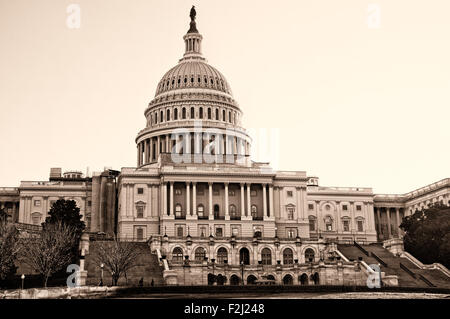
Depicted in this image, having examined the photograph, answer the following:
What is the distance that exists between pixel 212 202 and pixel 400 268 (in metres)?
38.4

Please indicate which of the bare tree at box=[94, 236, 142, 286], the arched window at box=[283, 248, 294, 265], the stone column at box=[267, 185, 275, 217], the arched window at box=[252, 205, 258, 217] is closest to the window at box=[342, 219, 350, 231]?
the stone column at box=[267, 185, 275, 217]

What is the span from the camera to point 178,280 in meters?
86.9

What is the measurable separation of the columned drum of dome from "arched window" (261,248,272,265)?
3635cm

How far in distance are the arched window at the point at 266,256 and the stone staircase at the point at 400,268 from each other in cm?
1021

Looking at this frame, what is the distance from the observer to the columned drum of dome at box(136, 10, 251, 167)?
14225 centimetres

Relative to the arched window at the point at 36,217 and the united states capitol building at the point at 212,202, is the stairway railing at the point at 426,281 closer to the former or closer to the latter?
the united states capitol building at the point at 212,202

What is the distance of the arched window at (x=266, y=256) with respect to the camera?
336 ft

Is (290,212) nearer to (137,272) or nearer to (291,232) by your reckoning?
(291,232)

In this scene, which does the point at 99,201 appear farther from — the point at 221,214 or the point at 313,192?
the point at 313,192

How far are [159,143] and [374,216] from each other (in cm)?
4422

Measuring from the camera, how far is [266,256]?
103 m

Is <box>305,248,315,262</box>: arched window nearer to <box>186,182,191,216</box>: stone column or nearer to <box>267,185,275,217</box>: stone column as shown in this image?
<box>267,185,275,217</box>: stone column

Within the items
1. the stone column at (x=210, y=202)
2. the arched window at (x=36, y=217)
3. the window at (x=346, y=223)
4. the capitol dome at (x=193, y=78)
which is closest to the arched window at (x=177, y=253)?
the stone column at (x=210, y=202)
